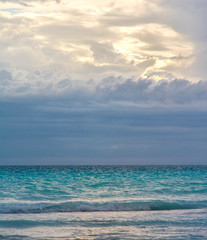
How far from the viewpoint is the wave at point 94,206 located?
80.5 ft

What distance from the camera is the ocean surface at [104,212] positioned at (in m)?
16.2

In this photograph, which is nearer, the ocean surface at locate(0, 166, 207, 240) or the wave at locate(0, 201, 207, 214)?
the ocean surface at locate(0, 166, 207, 240)

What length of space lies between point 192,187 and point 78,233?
21534 mm

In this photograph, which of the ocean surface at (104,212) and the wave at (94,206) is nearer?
the ocean surface at (104,212)

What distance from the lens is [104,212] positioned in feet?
77.2

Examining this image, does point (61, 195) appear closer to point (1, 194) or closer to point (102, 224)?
point (1, 194)

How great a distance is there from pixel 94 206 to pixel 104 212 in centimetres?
206

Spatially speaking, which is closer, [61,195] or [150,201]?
[150,201]

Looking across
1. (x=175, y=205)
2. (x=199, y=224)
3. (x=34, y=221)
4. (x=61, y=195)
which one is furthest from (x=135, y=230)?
(x=61, y=195)

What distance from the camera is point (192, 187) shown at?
35.5 meters

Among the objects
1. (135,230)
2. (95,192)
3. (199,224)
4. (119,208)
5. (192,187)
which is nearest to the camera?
(135,230)

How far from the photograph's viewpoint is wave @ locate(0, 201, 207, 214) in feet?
80.5

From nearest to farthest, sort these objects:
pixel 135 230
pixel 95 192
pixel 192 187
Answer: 1. pixel 135 230
2. pixel 95 192
3. pixel 192 187

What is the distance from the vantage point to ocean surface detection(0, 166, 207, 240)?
1617 centimetres
